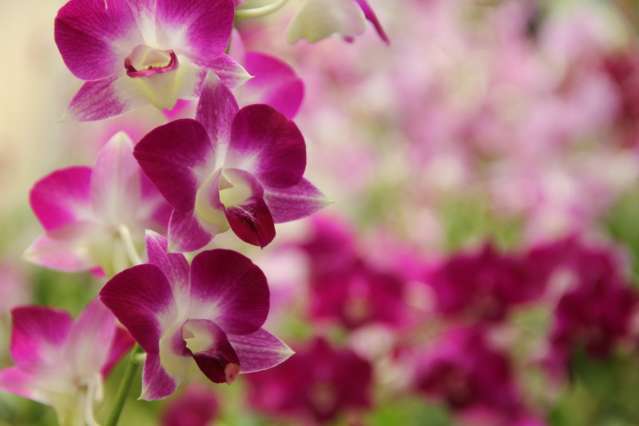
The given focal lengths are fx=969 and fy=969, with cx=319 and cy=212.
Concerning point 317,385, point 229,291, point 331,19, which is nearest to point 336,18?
point 331,19

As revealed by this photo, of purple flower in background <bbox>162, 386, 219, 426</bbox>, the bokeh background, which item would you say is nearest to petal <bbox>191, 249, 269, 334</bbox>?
the bokeh background

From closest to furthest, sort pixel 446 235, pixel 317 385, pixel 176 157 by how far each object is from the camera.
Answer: pixel 176 157 < pixel 317 385 < pixel 446 235

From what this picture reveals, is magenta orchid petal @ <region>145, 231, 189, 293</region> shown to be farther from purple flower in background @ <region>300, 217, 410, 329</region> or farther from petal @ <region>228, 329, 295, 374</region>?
purple flower in background @ <region>300, 217, 410, 329</region>

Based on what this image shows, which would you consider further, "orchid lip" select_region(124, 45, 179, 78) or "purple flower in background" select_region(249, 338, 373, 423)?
"purple flower in background" select_region(249, 338, 373, 423)

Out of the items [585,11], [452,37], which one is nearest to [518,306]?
[452,37]

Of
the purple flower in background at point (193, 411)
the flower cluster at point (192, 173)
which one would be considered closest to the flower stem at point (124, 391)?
the flower cluster at point (192, 173)

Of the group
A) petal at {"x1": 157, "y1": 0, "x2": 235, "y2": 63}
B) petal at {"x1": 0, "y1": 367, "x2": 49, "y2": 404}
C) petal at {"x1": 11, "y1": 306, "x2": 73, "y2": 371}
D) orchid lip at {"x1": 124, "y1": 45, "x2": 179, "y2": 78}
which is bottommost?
petal at {"x1": 0, "y1": 367, "x2": 49, "y2": 404}

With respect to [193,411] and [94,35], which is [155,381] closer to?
[94,35]

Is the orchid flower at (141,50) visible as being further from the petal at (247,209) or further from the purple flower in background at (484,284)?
the purple flower in background at (484,284)
